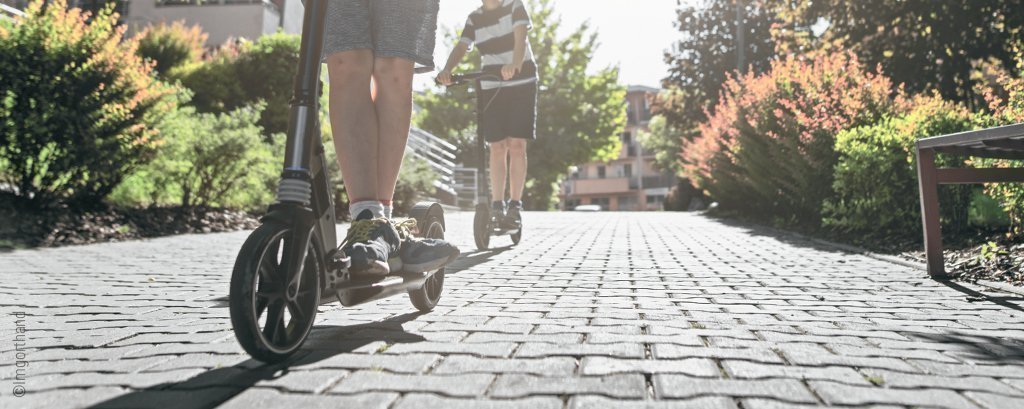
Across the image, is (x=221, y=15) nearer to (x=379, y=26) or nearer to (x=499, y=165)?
(x=499, y=165)

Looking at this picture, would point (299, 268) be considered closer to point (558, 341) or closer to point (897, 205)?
point (558, 341)

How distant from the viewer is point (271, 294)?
219 centimetres

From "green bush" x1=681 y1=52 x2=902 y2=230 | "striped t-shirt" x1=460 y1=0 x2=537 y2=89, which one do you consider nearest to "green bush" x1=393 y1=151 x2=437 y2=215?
"green bush" x1=681 y1=52 x2=902 y2=230

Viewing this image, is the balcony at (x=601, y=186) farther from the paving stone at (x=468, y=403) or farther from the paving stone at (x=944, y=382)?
the paving stone at (x=468, y=403)

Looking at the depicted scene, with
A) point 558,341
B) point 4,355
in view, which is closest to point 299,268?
point 558,341

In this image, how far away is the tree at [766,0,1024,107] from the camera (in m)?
13.7

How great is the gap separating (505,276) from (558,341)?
2.22 meters

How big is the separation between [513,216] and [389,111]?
13.7 ft

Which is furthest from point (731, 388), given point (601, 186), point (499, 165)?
point (601, 186)

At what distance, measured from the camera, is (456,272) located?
505 centimetres

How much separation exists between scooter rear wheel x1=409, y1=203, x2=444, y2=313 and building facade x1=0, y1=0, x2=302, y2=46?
76.3ft

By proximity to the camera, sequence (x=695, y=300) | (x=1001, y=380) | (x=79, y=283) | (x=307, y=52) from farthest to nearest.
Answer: (x=79, y=283) → (x=695, y=300) → (x=307, y=52) → (x=1001, y=380)

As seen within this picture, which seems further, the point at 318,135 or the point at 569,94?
the point at 569,94

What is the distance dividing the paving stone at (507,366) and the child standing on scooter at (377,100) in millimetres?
587
